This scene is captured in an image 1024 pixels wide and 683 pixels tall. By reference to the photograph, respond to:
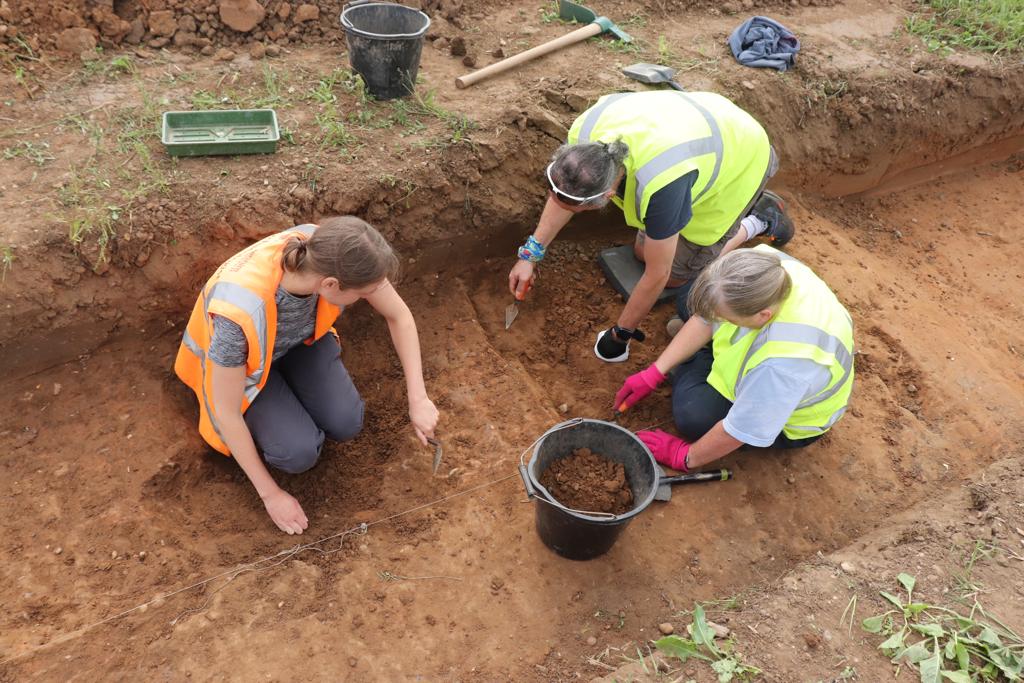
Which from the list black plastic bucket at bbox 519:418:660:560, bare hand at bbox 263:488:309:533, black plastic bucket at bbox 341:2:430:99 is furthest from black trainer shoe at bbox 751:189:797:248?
bare hand at bbox 263:488:309:533

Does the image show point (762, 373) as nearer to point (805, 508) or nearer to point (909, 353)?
point (805, 508)

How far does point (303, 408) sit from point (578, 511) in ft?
3.94

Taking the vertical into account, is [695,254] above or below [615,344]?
above

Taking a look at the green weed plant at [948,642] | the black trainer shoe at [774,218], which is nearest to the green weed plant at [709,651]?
the green weed plant at [948,642]

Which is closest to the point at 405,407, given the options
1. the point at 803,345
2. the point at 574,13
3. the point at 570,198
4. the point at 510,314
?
the point at 510,314

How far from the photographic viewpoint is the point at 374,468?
301cm

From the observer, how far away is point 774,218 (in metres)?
3.78

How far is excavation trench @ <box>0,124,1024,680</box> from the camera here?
245cm

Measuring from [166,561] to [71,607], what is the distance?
30 cm

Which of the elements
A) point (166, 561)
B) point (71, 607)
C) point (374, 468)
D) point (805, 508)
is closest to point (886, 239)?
point (805, 508)

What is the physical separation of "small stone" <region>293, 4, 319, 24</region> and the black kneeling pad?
202cm

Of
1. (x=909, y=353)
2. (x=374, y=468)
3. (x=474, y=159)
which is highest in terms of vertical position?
(x=474, y=159)

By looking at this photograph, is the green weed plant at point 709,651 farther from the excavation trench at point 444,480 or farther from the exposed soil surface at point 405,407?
the excavation trench at point 444,480

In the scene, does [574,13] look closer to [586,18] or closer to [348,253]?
[586,18]
